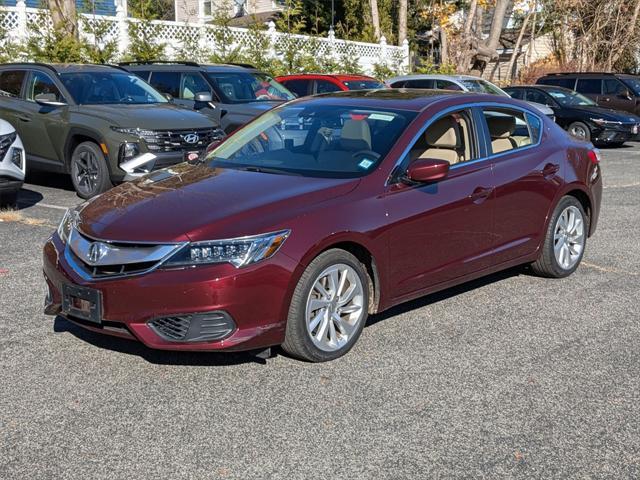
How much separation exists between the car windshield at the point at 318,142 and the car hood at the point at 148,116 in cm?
446

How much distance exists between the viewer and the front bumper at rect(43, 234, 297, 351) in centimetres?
455

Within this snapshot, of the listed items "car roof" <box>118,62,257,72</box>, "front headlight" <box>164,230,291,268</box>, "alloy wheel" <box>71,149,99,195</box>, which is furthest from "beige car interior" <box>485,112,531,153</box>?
"car roof" <box>118,62,257,72</box>

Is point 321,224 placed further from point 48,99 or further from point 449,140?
point 48,99

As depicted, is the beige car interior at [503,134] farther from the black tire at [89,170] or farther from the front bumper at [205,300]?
the black tire at [89,170]

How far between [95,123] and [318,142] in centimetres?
558

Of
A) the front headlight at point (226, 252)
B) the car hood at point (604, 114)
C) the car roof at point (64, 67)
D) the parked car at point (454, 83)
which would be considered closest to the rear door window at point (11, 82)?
the car roof at point (64, 67)

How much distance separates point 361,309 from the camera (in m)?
5.24

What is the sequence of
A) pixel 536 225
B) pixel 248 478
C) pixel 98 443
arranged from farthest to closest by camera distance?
pixel 536 225 < pixel 98 443 < pixel 248 478

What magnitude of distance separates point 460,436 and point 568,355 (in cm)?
146

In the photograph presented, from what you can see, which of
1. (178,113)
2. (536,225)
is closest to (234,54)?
(178,113)

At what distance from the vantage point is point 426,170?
5.44 metres

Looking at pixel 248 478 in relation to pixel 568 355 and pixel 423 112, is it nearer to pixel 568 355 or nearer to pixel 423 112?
pixel 568 355

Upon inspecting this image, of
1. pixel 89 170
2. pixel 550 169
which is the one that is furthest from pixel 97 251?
pixel 89 170

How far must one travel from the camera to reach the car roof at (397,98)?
6.07 m
